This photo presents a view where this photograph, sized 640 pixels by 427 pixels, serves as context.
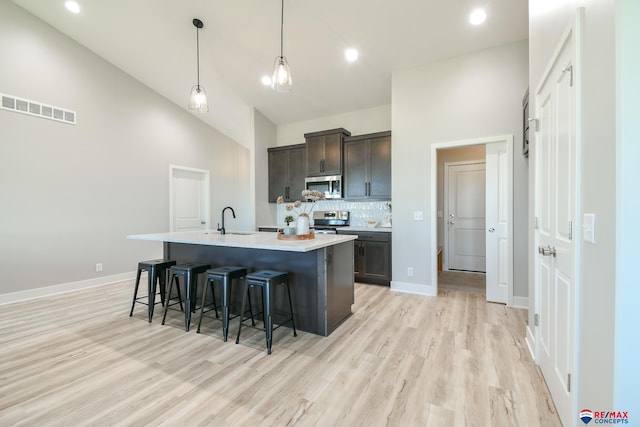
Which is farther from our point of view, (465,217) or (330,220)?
(465,217)

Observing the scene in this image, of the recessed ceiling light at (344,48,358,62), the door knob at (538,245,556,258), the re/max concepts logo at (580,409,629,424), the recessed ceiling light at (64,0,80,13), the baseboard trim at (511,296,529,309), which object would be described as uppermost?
the recessed ceiling light at (64,0,80,13)

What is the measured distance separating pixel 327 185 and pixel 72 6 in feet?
14.1

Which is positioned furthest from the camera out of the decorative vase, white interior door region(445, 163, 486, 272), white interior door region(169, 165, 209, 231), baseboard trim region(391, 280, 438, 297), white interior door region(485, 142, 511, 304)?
white interior door region(169, 165, 209, 231)

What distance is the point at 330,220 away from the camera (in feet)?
17.8

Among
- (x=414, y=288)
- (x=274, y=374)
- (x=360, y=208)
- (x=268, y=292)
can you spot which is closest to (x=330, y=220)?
(x=360, y=208)

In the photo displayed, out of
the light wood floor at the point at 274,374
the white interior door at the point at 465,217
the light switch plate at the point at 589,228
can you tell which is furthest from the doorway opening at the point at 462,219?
the light switch plate at the point at 589,228

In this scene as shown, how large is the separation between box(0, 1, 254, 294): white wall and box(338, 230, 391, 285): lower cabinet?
3.83 meters

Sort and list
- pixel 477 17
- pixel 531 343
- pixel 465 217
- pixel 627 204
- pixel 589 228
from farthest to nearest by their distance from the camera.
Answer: pixel 465 217 → pixel 477 17 → pixel 531 343 → pixel 589 228 → pixel 627 204

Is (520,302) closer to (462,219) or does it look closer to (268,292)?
(462,219)

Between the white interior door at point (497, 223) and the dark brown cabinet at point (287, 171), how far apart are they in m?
3.11

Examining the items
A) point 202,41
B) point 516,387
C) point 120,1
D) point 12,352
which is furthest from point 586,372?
point 120,1

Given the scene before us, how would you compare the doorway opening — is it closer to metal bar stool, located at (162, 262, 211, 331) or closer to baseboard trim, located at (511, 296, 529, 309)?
baseboard trim, located at (511, 296, 529, 309)

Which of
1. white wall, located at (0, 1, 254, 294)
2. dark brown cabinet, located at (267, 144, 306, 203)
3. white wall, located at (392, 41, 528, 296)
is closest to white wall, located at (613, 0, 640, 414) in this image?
white wall, located at (392, 41, 528, 296)

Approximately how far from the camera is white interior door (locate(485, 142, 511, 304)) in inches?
145
